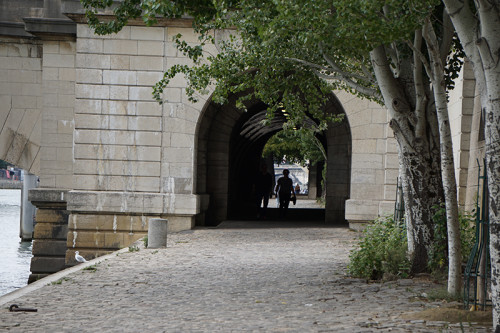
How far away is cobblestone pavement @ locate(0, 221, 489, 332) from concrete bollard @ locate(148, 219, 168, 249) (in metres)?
0.73

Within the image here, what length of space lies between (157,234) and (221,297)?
19.2ft

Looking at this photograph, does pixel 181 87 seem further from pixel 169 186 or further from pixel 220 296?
pixel 220 296

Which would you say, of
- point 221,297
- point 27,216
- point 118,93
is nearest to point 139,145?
point 118,93

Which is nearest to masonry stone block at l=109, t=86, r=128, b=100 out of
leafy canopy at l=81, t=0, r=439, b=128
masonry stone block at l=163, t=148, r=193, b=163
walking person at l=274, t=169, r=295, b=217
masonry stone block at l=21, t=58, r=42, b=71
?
masonry stone block at l=163, t=148, r=193, b=163

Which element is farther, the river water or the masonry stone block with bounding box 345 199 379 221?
the river water

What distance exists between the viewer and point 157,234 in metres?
14.1

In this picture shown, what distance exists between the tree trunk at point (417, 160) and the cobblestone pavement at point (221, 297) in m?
0.61

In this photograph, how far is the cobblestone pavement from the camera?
671cm

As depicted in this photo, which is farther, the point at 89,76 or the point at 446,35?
the point at 89,76

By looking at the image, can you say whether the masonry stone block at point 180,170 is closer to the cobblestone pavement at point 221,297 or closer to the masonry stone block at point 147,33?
the masonry stone block at point 147,33

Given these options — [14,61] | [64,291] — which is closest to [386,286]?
[64,291]

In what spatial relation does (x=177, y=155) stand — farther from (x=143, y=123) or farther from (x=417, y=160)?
(x=417, y=160)

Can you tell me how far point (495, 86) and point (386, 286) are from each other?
378 centimetres

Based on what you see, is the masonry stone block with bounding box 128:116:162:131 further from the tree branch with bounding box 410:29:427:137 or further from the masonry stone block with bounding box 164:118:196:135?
the tree branch with bounding box 410:29:427:137
